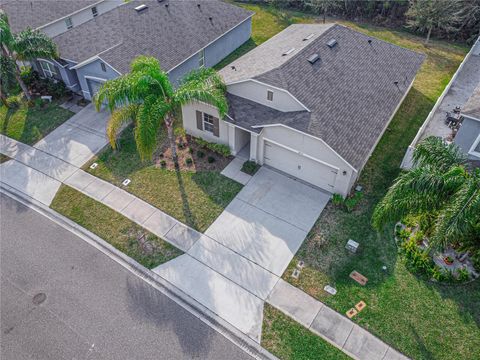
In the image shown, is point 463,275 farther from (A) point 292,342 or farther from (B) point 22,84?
(B) point 22,84

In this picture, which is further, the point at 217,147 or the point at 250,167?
the point at 217,147

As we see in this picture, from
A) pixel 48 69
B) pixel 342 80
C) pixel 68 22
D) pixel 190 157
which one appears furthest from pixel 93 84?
pixel 342 80

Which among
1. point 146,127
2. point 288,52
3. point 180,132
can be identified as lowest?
point 180,132

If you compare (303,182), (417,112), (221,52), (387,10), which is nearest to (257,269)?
(303,182)

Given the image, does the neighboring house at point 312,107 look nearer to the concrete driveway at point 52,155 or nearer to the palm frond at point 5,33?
the concrete driveway at point 52,155

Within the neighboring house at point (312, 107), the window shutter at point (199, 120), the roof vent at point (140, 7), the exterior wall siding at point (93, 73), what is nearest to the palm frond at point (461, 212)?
the neighboring house at point (312, 107)

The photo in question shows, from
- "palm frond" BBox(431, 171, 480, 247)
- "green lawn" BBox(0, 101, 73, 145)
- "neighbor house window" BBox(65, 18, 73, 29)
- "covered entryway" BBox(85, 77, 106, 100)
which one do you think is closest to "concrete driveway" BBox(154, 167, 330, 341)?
"palm frond" BBox(431, 171, 480, 247)
